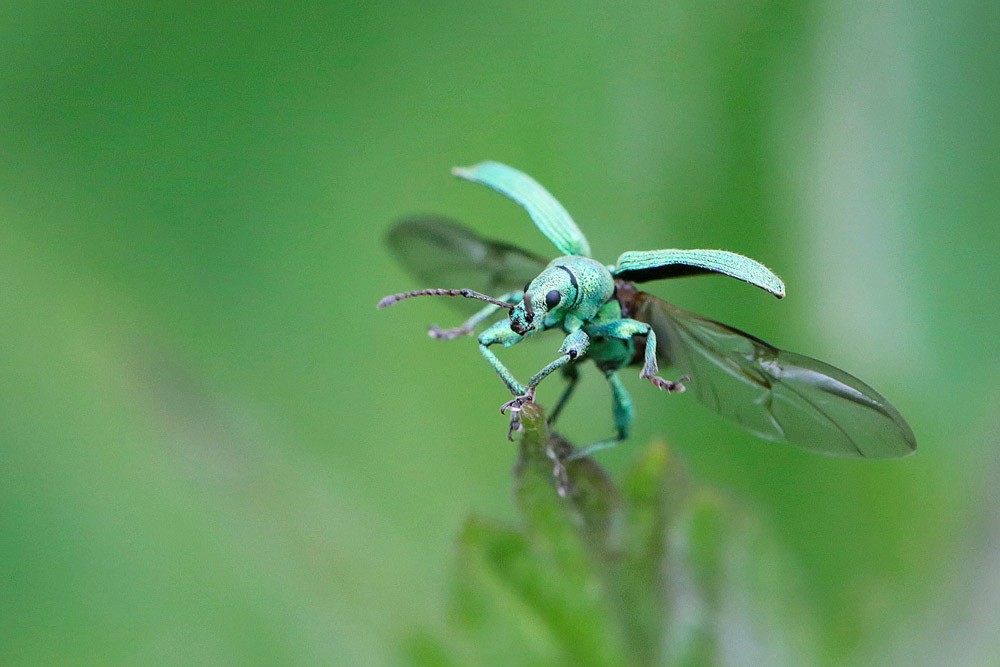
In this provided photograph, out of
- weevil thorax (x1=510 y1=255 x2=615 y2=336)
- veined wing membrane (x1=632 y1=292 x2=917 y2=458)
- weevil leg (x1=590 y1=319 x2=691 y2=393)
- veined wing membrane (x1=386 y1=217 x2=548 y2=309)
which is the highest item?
veined wing membrane (x1=386 y1=217 x2=548 y2=309)

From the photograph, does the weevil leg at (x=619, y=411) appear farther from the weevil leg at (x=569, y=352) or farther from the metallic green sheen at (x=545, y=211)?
the metallic green sheen at (x=545, y=211)

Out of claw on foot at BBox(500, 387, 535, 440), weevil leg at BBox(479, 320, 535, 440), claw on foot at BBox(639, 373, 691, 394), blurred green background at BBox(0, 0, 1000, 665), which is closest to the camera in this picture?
claw on foot at BBox(500, 387, 535, 440)

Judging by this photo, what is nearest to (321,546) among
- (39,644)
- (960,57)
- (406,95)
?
(39,644)

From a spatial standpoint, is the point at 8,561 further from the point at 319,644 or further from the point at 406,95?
the point at 406,95

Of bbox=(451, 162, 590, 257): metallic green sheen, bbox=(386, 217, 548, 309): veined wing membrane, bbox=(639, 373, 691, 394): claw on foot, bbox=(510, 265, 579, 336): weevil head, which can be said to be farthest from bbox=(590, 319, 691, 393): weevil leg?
bbox=(386, 217, 548, 309): veined wing membrane

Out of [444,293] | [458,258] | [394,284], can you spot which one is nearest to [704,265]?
[444,293]

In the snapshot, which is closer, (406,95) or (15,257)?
(15,257)

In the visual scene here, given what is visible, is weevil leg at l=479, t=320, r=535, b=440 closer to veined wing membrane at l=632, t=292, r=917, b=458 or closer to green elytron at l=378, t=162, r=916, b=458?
green elytron at l=378, t=162, r=916, b=458
